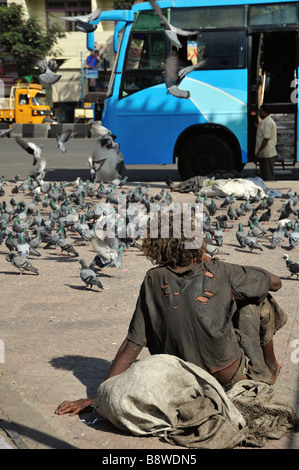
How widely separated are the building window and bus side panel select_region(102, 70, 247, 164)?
34708 millimetres

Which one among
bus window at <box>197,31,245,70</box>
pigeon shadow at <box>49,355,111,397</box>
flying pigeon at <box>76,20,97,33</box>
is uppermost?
flying pigeon at <box>76,20,97,33</box>

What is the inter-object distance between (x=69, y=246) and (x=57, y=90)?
133ft

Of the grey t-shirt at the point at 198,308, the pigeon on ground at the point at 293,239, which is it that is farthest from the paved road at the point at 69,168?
the grey t-shirt at the point at 198,308

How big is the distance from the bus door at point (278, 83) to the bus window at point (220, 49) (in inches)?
11.1

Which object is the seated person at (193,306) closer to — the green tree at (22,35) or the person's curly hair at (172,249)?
the person's curly hair at (172,249)

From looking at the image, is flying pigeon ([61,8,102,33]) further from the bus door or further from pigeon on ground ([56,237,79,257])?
pigeon on ground ([56,237,79,257])

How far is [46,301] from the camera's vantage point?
7.49 metres

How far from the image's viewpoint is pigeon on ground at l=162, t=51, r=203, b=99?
15094 mm

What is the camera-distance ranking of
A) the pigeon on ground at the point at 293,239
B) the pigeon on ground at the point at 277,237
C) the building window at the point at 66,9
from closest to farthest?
the pigeon on ground at the point at 293,239 < the pigeon on ground at the point at 277,237 < the building window at the point at 66,9

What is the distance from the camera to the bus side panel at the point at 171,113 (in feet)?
51.6

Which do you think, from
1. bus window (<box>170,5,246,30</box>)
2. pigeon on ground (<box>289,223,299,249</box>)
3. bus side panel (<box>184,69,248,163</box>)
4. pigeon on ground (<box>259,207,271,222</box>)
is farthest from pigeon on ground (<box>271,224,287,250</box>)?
bus window (<box>170,5,246,30</box>)

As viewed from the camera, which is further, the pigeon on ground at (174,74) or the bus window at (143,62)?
the bus window at (143,62)

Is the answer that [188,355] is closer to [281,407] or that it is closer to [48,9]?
[281,407]

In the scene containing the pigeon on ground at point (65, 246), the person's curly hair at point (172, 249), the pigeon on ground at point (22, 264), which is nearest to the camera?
the person's curly hair at point (172, 249)
